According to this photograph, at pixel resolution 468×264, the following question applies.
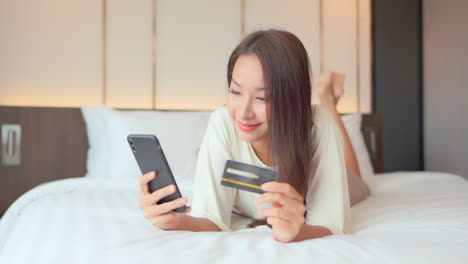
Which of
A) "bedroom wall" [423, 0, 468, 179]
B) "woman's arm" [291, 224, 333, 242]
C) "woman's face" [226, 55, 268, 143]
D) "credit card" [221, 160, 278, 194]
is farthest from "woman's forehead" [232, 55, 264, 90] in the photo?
"bedroom wall" [423, 0, 468, 179]

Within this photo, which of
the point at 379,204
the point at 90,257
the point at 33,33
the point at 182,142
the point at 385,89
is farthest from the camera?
the point at 385,89

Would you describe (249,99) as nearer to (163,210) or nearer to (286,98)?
(286,98)

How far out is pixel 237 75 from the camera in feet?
3.43

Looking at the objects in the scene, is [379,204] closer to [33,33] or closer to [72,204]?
[72,204]

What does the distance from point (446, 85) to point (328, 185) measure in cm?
283

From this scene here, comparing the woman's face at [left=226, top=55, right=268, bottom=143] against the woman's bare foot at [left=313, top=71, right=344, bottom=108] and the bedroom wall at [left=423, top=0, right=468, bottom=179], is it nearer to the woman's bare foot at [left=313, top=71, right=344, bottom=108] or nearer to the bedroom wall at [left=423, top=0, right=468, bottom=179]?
the woman's bare foot at [left=313, top=71, right=344, bottom=108]

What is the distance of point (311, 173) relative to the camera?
1.15 meters

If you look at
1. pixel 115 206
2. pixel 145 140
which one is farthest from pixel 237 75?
Result: pixel 115 206

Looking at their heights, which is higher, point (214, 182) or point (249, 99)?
point (249, 99)

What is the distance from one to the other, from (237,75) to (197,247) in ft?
1.38

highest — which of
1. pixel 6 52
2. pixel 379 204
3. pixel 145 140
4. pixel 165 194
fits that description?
pixel 6 52

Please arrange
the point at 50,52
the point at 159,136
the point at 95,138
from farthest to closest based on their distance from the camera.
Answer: the point at 50,52
the point at 95,138
the point at 159,136

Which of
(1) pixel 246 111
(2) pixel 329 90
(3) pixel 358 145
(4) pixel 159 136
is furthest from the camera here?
(3) pixel 358 145

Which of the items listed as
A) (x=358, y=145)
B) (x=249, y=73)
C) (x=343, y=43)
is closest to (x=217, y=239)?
(x=249, y=73)
